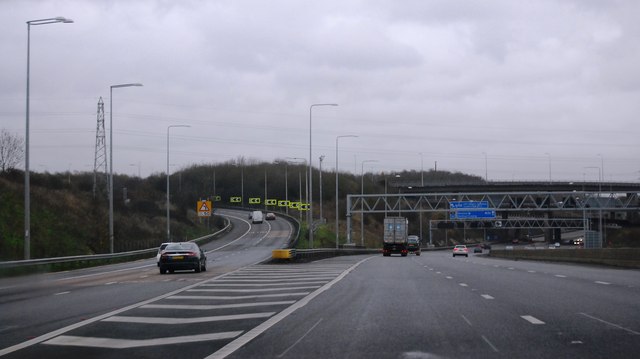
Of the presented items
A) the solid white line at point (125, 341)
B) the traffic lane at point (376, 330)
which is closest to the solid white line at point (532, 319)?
the traffic lane at point (376, 330)

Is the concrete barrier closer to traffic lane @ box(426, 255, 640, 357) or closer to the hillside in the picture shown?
traffic lane @ box(426, 255, 640, 357)

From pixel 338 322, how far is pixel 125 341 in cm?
393

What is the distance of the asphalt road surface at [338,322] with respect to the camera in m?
10.9

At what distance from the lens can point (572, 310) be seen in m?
15.7

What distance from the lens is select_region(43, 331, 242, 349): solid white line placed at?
11.7 m

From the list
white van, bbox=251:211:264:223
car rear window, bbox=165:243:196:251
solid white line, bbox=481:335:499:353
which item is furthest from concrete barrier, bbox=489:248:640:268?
white van, bbox=251:211:264:223

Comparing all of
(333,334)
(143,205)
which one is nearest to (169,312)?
(333,334)

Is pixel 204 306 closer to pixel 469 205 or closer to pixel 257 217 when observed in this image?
pixel 469 205

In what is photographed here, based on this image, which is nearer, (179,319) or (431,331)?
(431,331)

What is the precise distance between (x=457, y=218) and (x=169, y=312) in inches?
3028

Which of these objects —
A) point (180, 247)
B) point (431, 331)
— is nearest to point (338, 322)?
point (431, 331)

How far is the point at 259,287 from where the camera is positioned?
955 inches

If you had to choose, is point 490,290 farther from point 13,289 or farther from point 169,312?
point 13,289

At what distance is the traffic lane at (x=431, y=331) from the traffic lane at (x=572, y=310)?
0.07ft
